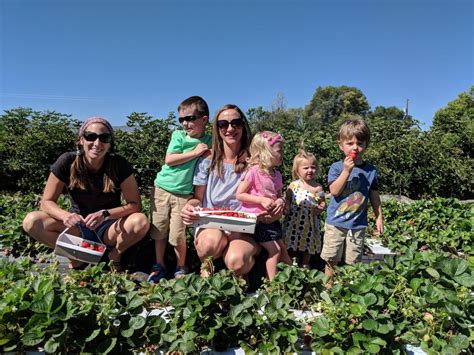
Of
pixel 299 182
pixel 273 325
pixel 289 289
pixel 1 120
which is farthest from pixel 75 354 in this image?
pixel 1 120

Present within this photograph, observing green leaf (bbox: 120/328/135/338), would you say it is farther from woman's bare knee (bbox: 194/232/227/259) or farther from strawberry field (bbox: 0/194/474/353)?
woman's bare knee (bbox: 194/232/227/259)

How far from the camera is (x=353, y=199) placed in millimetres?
2891

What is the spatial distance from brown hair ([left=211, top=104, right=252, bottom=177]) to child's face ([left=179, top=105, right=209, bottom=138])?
0.55 feet

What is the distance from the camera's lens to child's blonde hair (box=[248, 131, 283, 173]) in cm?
268

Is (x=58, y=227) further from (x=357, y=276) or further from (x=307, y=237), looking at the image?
(x=357, y=276)

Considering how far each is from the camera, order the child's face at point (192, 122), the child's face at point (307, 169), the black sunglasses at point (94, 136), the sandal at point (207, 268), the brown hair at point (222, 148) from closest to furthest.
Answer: the sandal at point (207, 268) < the black sunglasses at point (94, 136) < the brown hair at point (222, 148) < the child's face at point (192, 122) < the child's face at point (307, 169)

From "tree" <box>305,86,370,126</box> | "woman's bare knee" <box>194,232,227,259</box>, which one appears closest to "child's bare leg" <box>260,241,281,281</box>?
"woman's bare knee" <box>194,232,227,259</box>

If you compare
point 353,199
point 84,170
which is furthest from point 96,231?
point 353,199

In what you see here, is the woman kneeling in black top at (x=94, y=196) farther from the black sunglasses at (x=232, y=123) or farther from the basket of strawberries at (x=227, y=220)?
the black sunglasses at (x=232, y=123)

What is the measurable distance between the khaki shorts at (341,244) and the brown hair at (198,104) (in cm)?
133

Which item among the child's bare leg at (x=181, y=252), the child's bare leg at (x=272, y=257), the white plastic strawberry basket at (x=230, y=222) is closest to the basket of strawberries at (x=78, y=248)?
the child's bare leg at (x=181, y=252)

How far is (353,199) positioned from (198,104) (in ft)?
4.66

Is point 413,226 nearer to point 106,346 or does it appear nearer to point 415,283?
point 415,283

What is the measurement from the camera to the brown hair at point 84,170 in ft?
9.02
